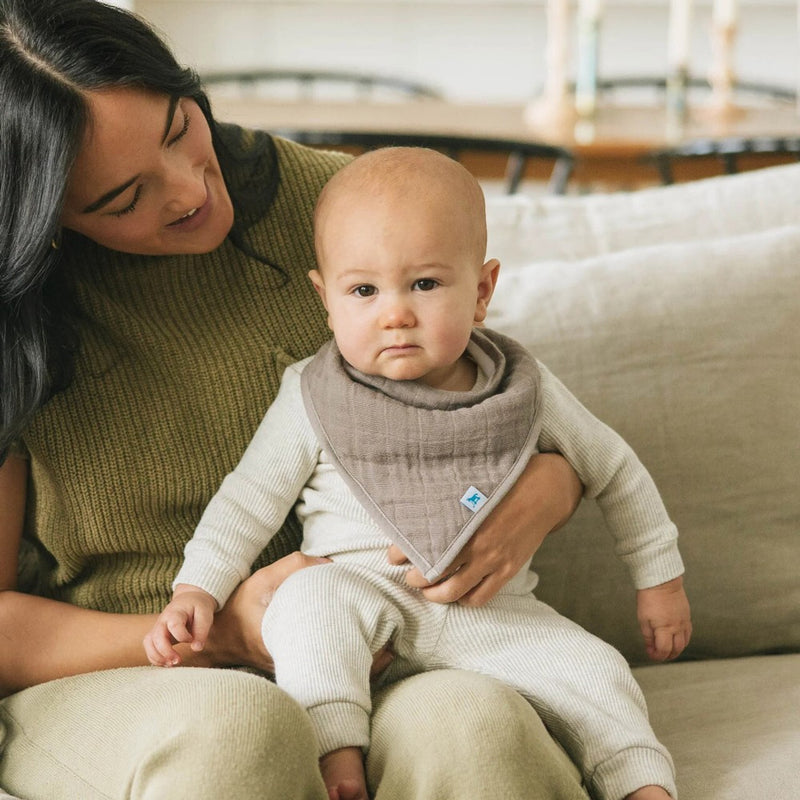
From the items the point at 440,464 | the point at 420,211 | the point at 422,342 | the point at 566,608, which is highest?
the point at 420,211

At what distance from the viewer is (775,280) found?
4.74ft

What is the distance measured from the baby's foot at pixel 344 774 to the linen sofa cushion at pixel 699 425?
18.9 inches

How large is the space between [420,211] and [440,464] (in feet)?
0.82

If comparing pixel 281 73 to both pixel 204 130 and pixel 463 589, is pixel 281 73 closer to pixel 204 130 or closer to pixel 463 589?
pixel 204 130

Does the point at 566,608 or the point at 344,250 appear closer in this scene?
the point at 344,250

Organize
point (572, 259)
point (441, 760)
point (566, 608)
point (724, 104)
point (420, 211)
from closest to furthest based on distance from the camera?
point (441, 760) → point (420, 211) → point (566, 608) → point (572, 259) → point (724, 104)

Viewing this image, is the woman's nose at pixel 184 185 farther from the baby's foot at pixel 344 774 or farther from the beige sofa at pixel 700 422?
the baby's foot at pixel 344 774

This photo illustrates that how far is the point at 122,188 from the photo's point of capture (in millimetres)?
1111

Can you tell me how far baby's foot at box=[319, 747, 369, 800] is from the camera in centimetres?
95

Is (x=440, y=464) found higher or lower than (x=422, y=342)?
lower

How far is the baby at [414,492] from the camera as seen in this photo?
1.05 meters

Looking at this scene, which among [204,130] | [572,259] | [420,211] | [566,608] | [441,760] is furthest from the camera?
[572,259]

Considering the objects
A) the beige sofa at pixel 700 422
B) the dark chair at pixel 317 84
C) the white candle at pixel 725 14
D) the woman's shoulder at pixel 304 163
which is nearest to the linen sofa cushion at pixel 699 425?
the beige sofa at pixel 700 422

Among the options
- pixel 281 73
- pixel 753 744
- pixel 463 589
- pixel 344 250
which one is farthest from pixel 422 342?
pixel 281 73
